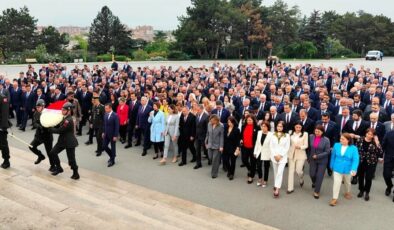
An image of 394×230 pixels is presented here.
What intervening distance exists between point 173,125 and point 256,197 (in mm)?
3139

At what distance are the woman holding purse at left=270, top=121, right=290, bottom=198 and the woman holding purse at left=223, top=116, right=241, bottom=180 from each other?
43.4 inches

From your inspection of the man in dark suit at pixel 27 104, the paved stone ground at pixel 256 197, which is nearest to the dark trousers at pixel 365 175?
the paved stone ground at pixel 256 197

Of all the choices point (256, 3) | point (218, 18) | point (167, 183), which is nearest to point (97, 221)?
point (167, 183)

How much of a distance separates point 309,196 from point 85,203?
4406 millimetres

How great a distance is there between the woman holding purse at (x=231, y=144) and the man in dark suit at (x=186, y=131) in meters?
1.21

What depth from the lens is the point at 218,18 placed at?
178 ft

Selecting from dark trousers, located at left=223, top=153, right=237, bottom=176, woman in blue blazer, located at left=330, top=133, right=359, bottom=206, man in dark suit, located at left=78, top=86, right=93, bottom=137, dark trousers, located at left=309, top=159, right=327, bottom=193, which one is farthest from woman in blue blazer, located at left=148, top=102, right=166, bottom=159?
woman in blue blazer, located at left=330, top=133, right=359, bottom=206

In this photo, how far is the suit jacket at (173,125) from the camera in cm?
928

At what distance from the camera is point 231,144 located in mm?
8211

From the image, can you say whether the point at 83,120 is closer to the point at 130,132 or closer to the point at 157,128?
the point at 130,132

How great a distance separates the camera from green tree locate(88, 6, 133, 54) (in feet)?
206

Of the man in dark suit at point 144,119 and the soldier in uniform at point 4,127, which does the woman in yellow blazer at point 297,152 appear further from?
the soldier in uniform at point 4,127

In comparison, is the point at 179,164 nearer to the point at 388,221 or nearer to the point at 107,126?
the point at 107,126

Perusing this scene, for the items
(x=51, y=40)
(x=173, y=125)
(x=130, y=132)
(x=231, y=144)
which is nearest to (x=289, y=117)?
(x=231, y=144)
